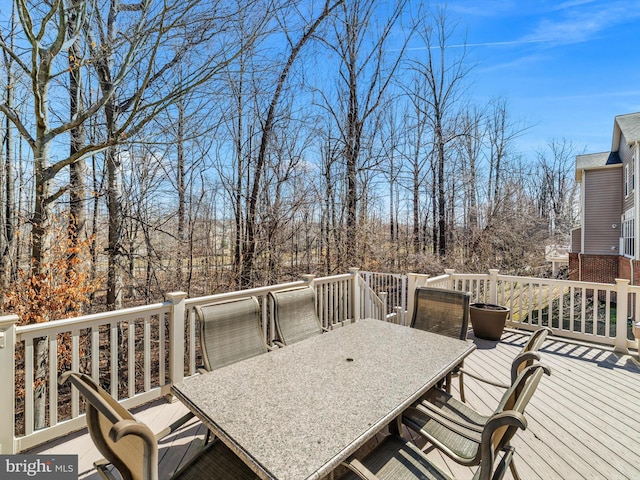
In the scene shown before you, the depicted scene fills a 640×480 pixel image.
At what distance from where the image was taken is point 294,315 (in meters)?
3.17

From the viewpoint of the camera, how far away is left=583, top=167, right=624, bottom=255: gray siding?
1243cm

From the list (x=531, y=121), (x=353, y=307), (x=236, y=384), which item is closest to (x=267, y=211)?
(x=353, y=307)

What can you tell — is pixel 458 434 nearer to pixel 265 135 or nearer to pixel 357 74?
pixel 265 135

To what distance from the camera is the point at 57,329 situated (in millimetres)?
2324

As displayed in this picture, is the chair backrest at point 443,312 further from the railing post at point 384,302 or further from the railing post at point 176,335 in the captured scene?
the railing post at point 176,335

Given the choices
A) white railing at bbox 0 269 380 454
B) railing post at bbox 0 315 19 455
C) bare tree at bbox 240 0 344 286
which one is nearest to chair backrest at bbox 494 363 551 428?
white railing at bbox 0 269 380 454

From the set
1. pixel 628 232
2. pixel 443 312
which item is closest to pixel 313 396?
pixel 443 312

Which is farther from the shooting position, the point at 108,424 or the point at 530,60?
the point at 530,60

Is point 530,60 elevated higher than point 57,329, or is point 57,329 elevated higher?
point 530,60

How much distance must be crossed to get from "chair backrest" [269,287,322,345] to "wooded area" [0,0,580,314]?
325cm

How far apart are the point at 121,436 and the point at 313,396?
3.14 feet

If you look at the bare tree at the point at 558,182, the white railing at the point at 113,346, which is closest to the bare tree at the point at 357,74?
the white railing at the point at 113,346

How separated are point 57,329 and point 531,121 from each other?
16.1 meters

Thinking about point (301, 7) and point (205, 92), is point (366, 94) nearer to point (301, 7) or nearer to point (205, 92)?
point (301, 7)
